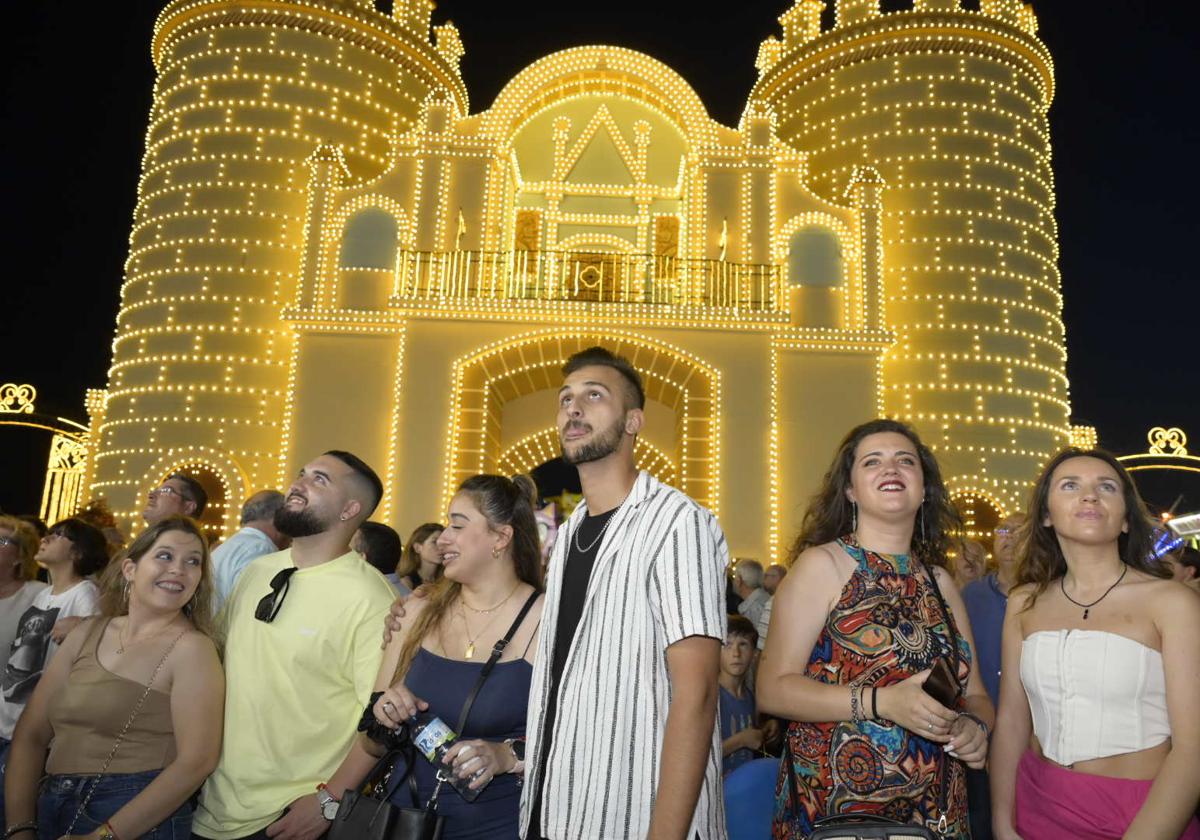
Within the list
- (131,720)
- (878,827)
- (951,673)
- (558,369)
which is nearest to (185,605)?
(131,720)

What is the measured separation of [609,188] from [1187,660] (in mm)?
15990

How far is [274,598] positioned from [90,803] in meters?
1.01

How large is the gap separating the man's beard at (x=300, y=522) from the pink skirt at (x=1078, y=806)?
3.06 meters

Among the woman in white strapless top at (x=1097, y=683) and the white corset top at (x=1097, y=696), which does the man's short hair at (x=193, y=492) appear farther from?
the white corset top at (x=1097, y=696)

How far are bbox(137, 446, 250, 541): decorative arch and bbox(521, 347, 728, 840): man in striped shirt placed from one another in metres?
14.9

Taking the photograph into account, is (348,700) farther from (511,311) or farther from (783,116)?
(783,116)

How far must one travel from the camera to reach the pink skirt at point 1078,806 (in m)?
3.06

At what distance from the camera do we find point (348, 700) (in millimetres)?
3729

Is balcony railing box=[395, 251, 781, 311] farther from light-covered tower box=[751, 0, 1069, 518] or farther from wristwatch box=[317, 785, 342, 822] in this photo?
wristwatch box=[317, 785, 342, 822]

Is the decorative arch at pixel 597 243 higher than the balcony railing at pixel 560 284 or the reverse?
higher

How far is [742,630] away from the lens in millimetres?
5668

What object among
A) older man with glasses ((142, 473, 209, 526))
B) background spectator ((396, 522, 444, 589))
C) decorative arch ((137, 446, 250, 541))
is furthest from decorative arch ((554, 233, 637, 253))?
older man with glasses ((142, 473, 209, 526))

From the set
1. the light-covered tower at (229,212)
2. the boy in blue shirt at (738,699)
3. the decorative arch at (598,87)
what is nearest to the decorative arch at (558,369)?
the decorative arch at (598,87)

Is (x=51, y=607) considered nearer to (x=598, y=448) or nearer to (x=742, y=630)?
(x=598, y=448)
